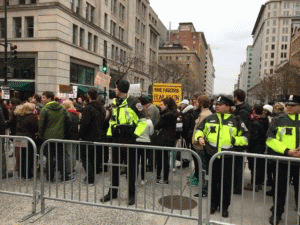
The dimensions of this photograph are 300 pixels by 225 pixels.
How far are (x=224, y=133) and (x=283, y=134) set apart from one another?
839 mm

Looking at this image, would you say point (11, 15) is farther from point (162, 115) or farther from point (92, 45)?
point (162, 115)

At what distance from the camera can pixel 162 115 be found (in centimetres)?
601

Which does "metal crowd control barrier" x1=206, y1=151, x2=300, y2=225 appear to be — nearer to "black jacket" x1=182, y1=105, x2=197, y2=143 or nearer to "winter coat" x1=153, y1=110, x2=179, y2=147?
"winter coat" x1=153, y1=110, x2=179, y2=147

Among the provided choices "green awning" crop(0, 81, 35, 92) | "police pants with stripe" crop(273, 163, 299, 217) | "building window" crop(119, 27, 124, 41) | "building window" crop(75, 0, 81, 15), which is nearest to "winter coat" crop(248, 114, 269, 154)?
"police pants with stripe" crop(273, 163, 299, 217)

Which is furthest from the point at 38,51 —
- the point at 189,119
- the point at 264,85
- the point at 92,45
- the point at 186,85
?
the point at 264,85

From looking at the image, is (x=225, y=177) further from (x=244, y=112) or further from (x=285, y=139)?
(x=244, y=112)

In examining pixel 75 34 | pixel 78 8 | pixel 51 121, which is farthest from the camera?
pixel 78 8

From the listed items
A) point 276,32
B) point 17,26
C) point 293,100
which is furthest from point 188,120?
point 276,32

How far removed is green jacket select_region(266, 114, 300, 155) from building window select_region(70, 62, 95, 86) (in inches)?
957

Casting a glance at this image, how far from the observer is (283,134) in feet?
12.6

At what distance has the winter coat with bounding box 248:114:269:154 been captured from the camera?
5562mm

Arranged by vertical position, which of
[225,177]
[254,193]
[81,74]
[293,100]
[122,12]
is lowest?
[254,193]

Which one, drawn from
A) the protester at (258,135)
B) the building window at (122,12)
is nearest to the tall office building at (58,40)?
the building window at (122,12)

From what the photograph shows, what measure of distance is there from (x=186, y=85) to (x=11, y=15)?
41.4m
